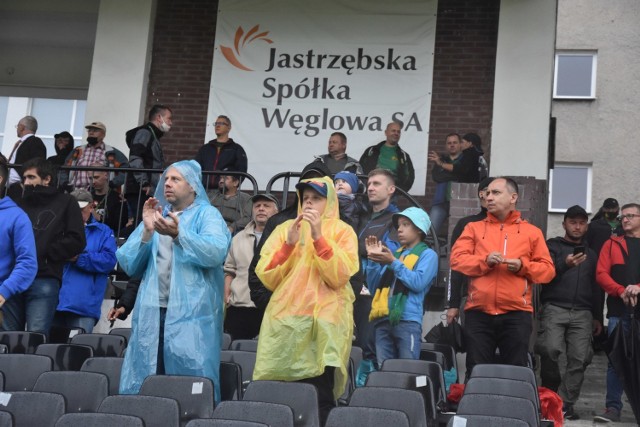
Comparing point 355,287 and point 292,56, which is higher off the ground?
point 292,56

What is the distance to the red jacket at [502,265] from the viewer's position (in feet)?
22.9

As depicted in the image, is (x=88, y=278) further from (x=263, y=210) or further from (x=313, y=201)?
(x=313, y=201)

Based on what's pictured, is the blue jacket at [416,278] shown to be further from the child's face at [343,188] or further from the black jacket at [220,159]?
the black jacket at [220,159]

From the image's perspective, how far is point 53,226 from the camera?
7.51 meters

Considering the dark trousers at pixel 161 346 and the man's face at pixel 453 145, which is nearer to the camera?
the dark trousers at pixel 161 346

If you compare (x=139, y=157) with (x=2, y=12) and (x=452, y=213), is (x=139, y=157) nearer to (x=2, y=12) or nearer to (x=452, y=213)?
(x=452, y=213)

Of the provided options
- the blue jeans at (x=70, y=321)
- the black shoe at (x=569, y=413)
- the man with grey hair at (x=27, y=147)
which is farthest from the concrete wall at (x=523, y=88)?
the man with grey hair at (x=27, y=147)

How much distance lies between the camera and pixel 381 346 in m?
7.26

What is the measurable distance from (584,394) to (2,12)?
30.6 ft

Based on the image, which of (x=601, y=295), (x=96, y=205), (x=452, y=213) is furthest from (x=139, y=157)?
(x=601, y=295)

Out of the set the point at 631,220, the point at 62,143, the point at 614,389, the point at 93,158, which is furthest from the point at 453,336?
the point at 62,143

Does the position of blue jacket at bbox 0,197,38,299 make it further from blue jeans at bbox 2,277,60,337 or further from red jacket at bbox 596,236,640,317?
red jacket at bbox 596,236,640,317

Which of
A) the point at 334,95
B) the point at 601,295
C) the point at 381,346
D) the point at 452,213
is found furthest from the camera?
the point at 334,95

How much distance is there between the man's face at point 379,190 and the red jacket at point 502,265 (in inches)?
28.2
